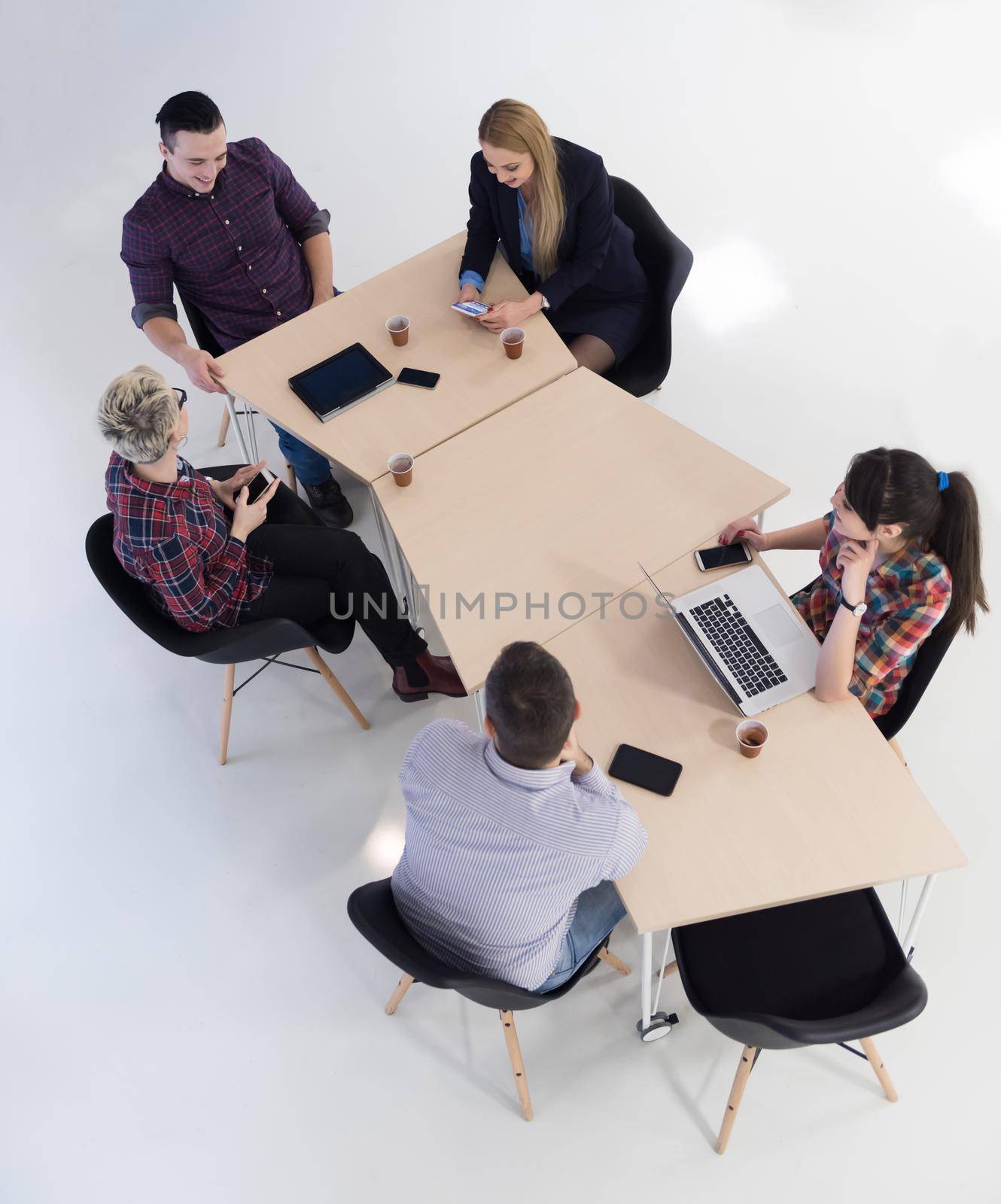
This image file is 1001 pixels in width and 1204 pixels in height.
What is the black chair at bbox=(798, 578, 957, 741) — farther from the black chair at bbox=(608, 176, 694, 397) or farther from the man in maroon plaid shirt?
the man in maroon plaid shirt

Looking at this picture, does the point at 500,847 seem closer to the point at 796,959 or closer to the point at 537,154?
the point at 796,959

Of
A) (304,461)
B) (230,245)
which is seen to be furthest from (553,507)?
(230,245)

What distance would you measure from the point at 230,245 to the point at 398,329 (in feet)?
2.49

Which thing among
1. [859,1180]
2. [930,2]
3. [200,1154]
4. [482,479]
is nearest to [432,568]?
[482,479]

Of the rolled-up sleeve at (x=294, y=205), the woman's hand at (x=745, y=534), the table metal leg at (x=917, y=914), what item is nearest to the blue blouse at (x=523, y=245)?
the rolled-up sleeve at (x=294, y=205)

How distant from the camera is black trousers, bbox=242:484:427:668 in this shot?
285cm

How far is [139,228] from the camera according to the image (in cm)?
315

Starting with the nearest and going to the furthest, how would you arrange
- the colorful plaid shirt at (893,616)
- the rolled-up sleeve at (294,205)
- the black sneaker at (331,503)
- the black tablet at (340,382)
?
1. the colorful plaid shirt at (893,616)
2. the black tablet at (340,382)
3. the rolled-up sleeve at (294,205)
4. the black sneaker at (331,503)

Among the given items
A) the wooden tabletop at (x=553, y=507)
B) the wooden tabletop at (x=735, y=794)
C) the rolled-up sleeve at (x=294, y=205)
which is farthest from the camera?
the rolled-up sleeve at (x=294, y=205)

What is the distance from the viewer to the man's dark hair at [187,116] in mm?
2893

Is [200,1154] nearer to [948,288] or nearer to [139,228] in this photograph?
[139,228]

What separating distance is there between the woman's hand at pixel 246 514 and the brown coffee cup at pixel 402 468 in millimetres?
421

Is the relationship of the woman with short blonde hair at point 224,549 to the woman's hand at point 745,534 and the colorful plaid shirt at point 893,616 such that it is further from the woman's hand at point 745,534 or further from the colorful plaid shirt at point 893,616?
the colorful plaid shirt at point 893,616

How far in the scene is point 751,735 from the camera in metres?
2.21
